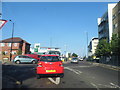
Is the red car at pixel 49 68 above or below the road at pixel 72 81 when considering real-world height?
above

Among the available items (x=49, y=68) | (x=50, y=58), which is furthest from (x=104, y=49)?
(x=49, y=68)

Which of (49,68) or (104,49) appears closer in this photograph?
(49,68)

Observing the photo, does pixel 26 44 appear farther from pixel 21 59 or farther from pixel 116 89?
pixel 116 89

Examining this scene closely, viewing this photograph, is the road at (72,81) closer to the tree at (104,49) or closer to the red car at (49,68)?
the red car at (49,68)

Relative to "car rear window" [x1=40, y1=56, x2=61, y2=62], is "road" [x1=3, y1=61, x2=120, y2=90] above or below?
below

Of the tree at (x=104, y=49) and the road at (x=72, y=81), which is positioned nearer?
the road at (x=72, y=81)

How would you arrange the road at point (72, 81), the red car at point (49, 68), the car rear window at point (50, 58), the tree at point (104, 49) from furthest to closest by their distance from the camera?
the tree at point (104, 49), the car rear window at point (50, 58), the red car at point (49, 68), the road at point (72, 81)

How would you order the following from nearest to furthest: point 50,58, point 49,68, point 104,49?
point 49,68
point 50,58
point 104,49

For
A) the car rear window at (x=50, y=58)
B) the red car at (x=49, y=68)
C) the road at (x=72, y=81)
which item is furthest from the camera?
the car rear window at (x=50, y=58)

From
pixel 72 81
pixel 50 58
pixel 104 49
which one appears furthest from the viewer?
pixel 104 49

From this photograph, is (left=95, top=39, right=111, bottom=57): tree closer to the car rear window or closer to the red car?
the car rear window

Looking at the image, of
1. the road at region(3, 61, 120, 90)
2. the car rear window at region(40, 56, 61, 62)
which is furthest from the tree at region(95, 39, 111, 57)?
the car rear window at region(40, 56, 61, 62)

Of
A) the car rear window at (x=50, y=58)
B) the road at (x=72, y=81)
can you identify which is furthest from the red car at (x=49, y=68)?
the road at (x=72, y=81)

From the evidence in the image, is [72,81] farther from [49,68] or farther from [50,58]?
[50,58]
